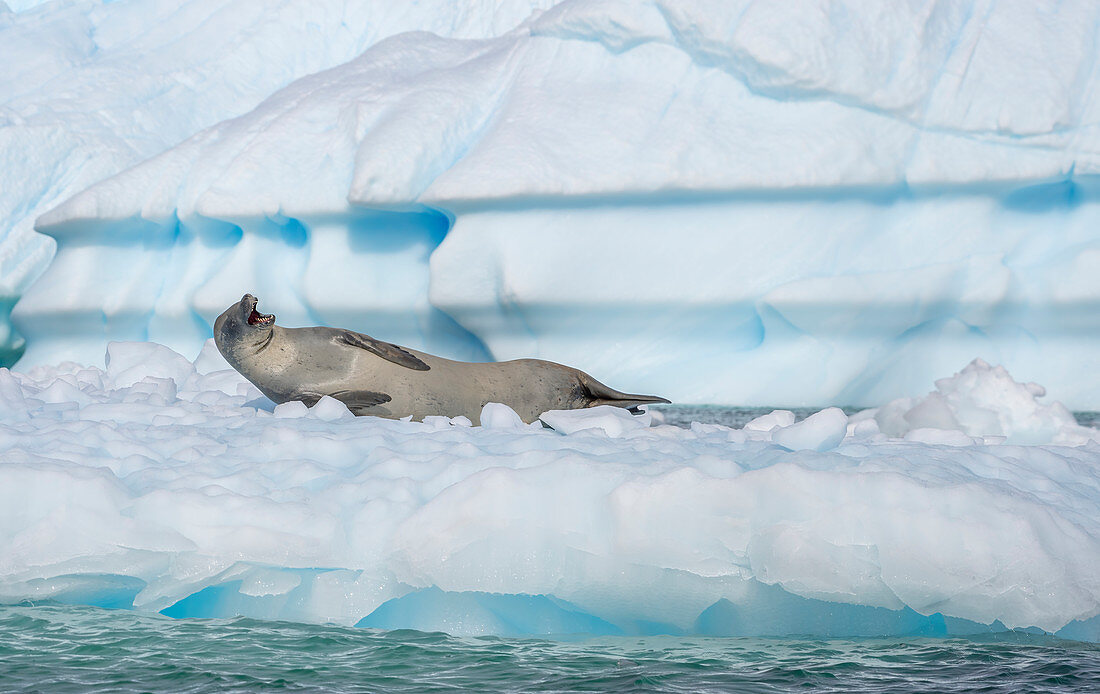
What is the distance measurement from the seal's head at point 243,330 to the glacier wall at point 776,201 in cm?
216

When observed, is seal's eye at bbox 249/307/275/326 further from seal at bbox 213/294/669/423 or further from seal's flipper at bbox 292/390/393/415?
seal's flipper at bbox 292/390/393/415

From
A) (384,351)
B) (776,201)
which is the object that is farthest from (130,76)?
(384,351)

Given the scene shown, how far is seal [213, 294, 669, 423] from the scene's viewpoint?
4.01 meters

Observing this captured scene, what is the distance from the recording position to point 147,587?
2.13m

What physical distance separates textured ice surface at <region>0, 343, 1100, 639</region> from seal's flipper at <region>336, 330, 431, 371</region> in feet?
5.67

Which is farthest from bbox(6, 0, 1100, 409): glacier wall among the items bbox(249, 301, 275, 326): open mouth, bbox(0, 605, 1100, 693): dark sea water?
bbox(0, 605, 1100, 693): dark sea water

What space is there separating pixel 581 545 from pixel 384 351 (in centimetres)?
226

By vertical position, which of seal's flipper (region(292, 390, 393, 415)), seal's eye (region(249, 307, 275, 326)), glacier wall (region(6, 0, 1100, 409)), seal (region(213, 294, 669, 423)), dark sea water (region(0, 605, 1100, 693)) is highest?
glacier wall (region(6, 0, 1100, 409))

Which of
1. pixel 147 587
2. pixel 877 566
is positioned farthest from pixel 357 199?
pixel 877 566

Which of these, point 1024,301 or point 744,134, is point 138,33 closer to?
point 744,134

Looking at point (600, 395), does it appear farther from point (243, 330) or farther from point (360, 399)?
point (243, 330)

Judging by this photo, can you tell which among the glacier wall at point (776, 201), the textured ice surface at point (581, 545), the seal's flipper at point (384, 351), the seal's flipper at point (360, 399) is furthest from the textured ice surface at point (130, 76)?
the textured ice surface at point (581, 545)

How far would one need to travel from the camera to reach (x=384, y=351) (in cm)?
416

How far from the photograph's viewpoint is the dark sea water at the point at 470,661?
1669mm
